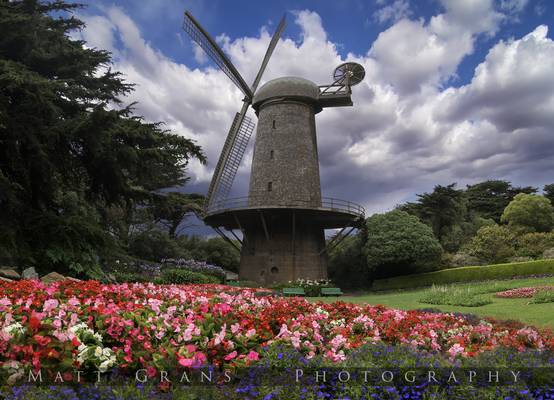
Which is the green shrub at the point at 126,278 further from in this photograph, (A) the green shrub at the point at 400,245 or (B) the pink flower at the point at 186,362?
Answer: (A) the green shrub at the point at 400,245

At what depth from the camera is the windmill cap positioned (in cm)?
2789

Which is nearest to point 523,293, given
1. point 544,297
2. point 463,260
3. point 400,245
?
point 544,297

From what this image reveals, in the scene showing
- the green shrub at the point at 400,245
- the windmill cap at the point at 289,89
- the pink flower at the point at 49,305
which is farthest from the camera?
the green shrub at the point at 400,245

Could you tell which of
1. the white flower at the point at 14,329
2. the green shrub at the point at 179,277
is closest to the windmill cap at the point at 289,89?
the green shrub at the point at 179,277

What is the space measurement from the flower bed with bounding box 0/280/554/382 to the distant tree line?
2234 cm

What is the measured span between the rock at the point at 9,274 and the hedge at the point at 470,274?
23.5 m

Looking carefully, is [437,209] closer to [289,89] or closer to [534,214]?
[534,214]

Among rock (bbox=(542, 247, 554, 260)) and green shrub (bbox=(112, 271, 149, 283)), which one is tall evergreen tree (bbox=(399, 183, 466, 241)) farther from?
green shrub (bbox=(112, 271, 149, 283))

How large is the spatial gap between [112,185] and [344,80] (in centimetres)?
1994

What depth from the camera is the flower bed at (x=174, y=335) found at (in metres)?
4.04

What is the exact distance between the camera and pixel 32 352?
3.83m

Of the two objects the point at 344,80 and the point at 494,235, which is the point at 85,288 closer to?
the point at 344,80

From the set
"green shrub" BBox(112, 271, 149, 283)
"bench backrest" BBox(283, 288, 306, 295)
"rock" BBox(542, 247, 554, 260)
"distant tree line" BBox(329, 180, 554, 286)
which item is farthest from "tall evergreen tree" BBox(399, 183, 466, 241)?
"green shrub" BBox(112, 271, 149, 283)

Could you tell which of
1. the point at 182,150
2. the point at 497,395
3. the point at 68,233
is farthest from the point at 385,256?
the point at 497,395
